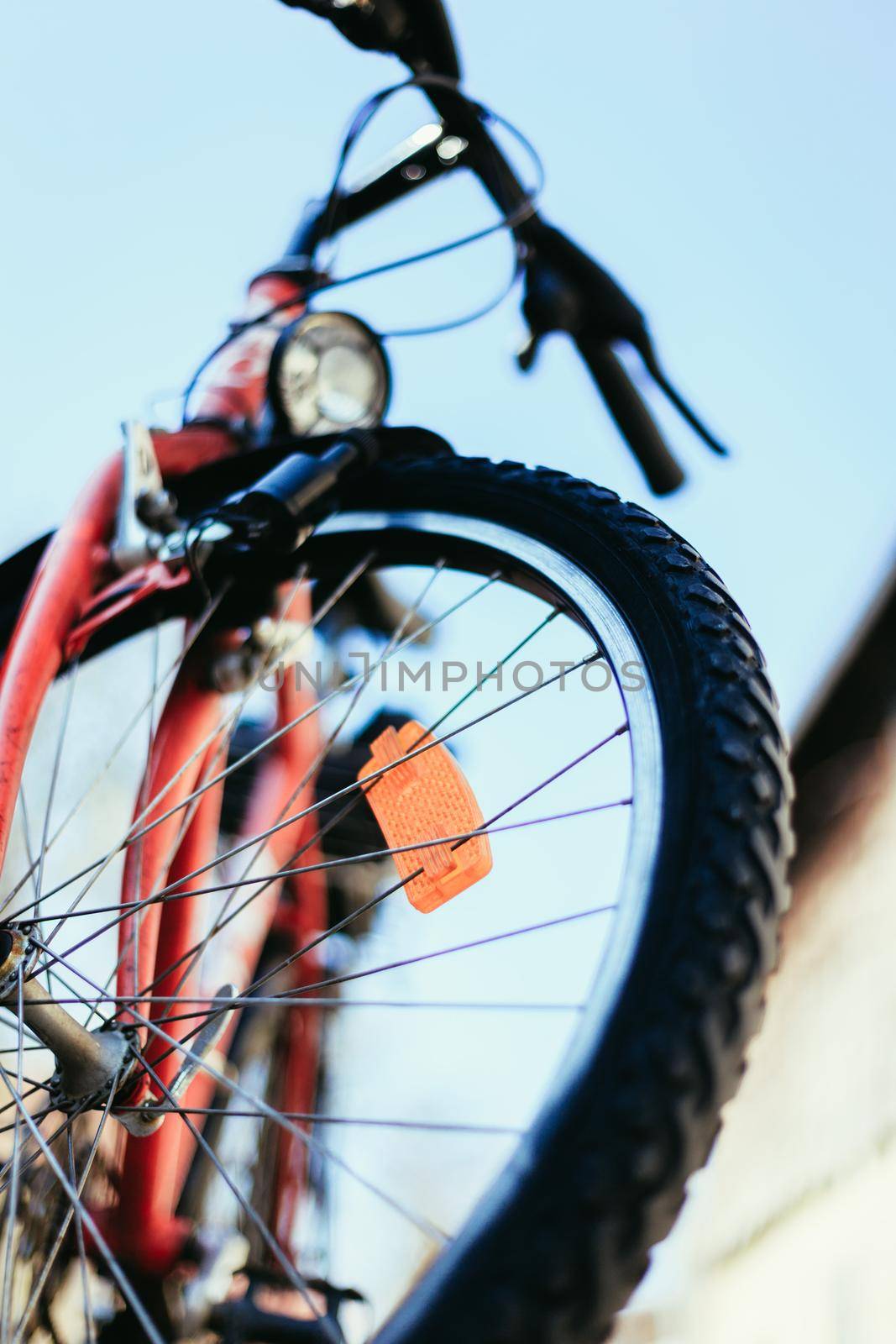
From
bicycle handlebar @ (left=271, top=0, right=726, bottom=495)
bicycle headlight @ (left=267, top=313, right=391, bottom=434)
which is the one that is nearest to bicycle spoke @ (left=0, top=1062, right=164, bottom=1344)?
bicycle headlight @ (left=267, top=313, right=391, bottom=434)

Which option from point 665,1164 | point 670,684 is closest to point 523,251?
point 670,684

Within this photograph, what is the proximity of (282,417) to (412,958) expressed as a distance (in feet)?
2.36

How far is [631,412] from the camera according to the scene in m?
1.17

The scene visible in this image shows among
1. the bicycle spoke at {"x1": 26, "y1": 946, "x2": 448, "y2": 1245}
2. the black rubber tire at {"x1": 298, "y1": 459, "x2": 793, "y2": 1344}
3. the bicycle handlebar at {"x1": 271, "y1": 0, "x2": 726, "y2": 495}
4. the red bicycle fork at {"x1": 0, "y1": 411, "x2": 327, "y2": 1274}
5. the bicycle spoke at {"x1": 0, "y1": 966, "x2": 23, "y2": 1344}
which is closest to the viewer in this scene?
the black rubber tire at {"x1": 298, "y1": 459, "x2": 793, "y2": 1344}

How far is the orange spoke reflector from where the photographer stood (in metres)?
0.66

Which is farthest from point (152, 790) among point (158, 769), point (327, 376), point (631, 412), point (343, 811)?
point (631, 412)

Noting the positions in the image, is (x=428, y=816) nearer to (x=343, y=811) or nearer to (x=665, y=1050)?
(x=343, y=811)

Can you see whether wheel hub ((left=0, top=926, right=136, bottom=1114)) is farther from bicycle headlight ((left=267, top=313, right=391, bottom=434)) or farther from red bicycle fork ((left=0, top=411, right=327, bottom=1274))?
bicycle headlight ((left=267, top=313, right=391, bottom=434))

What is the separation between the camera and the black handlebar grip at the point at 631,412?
3.83 feet

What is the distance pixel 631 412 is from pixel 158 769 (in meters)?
0.66

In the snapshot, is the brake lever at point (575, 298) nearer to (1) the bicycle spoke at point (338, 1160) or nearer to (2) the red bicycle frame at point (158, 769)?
(2) the red bicycle frame at point (158, 769)

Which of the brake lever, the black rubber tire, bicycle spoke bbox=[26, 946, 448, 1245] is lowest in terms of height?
bicycle spoke bbox=[26, 946, 448, 1245]

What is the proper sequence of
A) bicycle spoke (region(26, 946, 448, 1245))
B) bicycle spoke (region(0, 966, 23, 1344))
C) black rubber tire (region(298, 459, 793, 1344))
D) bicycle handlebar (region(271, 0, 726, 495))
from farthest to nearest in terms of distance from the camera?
bicycle handlebar (region(271, 0, 726, 495)) → bicycle spoke (region(0, 966, 23, 1344)) → bicycle spoke (region(26, 946, 448, 1245)) → black rubber tire (region(298, 459, 793, 1344))

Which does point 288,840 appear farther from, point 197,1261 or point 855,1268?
point 855,1268
